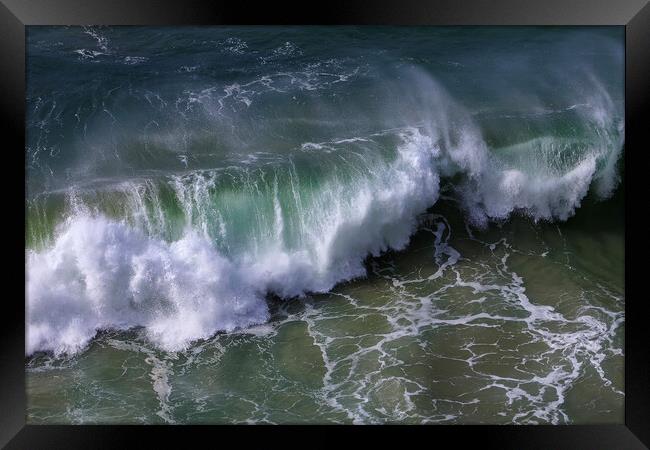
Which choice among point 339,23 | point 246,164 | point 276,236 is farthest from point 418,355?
point 339,23

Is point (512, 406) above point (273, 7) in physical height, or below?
below

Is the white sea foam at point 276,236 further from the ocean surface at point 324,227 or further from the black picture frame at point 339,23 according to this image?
the black picture frame at point 339,23

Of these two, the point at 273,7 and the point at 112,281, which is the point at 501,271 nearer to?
the point at 273,7

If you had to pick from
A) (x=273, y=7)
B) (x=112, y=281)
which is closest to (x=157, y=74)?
(x=273, y=7)

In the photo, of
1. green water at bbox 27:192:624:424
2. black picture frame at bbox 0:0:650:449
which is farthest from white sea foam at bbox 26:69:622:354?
black picture frame at bbox 0:0:650:449

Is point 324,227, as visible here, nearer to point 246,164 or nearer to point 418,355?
point 246,164

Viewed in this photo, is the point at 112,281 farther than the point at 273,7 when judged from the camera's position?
Yes

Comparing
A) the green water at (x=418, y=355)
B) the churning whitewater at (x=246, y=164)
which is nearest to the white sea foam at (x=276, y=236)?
the churning whitewater at (x=246, y=164)
